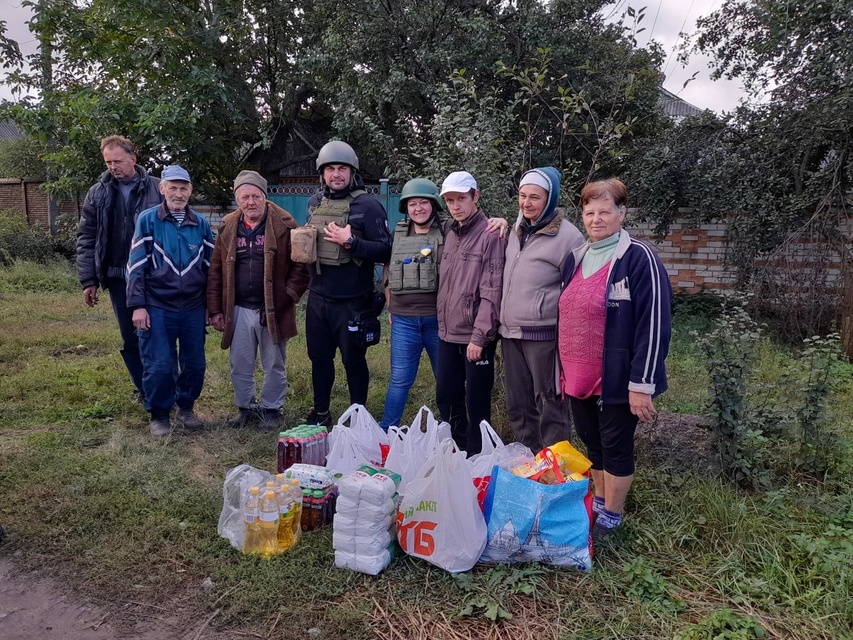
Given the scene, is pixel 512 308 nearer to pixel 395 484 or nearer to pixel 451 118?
pixel 395 484

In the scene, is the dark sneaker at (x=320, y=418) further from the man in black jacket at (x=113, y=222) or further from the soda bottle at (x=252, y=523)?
the soda bottle at (x=252, y=523)

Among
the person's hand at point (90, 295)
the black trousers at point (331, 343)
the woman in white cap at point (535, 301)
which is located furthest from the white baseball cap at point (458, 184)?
the person's hand at point (90, 295)

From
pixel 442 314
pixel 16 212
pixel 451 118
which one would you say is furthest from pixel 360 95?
pixel 16 212

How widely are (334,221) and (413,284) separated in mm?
744

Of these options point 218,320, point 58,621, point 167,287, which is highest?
point 167,287

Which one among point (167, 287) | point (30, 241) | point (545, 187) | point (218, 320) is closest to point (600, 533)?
point (545, 187)

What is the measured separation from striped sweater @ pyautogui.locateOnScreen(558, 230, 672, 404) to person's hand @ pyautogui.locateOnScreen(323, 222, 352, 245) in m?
1.80

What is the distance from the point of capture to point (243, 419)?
15.1ft

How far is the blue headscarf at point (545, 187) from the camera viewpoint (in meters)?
3.15

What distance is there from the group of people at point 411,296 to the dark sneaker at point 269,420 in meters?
0.01

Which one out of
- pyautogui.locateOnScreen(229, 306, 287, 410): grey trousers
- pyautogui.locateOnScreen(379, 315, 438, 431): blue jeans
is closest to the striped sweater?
pyautogui.locateOnScreen(379, 315, 438, 431): blue jeans

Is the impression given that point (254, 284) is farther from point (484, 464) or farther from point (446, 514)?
point (446, 514)

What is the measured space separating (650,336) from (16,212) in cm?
1552

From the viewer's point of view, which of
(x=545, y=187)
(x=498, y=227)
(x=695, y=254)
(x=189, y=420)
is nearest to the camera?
(x=545, y=187)
